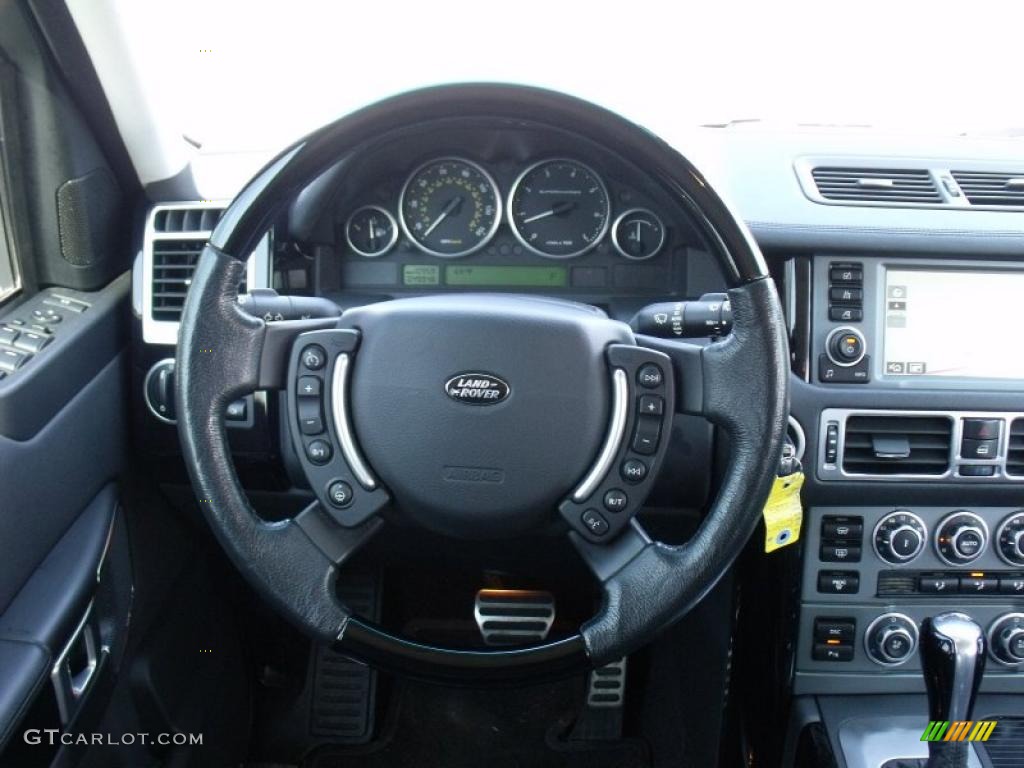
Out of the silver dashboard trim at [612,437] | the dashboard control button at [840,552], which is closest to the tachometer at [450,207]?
the silver dashboard trim at [612,437]

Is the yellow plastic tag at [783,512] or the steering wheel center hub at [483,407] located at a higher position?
the steering wheel center hub at [483,407]

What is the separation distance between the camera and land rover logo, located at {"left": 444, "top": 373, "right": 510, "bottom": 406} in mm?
1222

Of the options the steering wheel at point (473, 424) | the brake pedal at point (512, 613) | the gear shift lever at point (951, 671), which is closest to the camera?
the steering wheel at point (473, 424)

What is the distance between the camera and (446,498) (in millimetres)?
1242

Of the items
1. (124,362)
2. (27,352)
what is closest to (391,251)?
(124,362)

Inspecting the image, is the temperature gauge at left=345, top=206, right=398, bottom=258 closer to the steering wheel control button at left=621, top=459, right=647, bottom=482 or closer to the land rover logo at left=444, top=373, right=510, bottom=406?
the land rover logo at left=444, top=373, right=510, bottom=406

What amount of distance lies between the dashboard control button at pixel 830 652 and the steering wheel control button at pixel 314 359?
1107mm

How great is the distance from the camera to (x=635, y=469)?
1213 mm

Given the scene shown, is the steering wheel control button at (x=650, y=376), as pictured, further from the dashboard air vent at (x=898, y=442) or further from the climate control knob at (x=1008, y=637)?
the climate control knob at (x=1008, y=637)

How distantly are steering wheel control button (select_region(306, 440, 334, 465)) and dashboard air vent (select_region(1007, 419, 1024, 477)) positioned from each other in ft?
3.88

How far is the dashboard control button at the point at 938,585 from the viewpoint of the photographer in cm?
176

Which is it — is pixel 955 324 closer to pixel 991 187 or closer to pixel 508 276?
pixel 991 187
